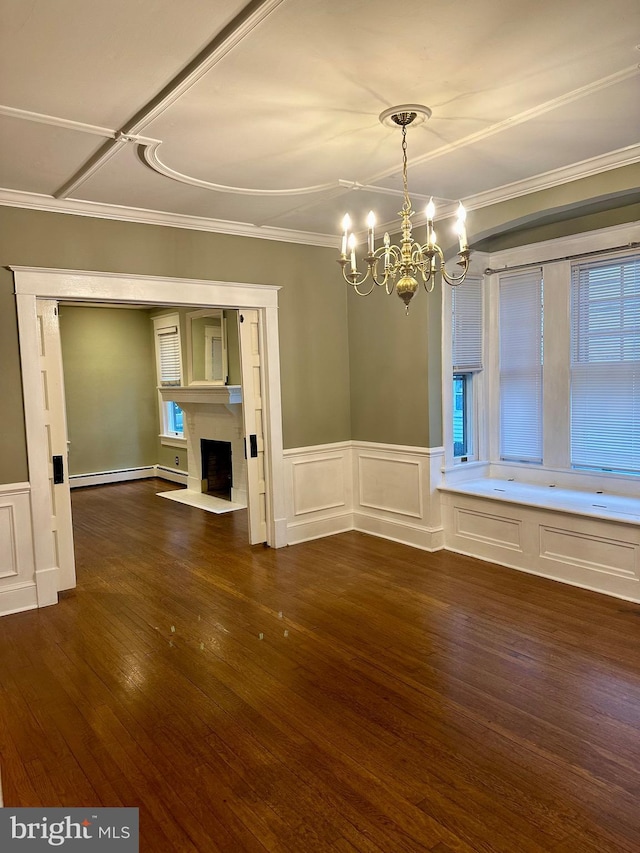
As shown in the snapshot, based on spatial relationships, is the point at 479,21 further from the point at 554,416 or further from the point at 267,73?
the point at 554,416

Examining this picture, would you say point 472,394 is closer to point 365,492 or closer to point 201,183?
point 365,492

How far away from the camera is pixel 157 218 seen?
4543 millimetres

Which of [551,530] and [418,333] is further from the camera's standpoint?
[418,333]

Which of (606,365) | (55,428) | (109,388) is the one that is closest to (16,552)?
(55,428)

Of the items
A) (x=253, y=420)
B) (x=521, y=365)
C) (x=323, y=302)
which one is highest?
→ (x=323, y=302)

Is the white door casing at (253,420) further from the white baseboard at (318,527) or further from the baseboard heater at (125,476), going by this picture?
the baseboard heater at (125,476)

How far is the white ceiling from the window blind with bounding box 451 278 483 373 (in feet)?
3.84

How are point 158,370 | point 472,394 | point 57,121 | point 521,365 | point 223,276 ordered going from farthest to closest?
point 158,370, point 472,394, point 521,365, point 223,276, point 57,121

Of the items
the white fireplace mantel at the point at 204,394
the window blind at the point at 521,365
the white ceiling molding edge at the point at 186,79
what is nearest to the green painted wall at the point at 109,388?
the white fireplace mantel at the point at 204,394

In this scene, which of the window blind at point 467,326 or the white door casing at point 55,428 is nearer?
the white door casing at point 55,428

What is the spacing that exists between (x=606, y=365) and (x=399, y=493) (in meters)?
2.03

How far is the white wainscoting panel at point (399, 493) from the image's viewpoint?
5148mm

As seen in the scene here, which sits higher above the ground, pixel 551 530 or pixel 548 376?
pixel 548 376

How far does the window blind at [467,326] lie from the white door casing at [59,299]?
1629 mm
